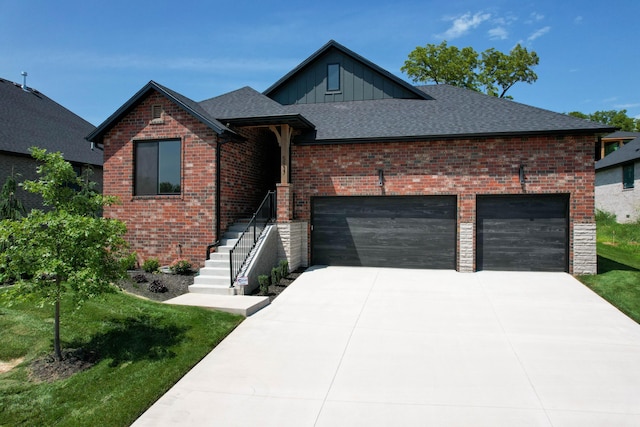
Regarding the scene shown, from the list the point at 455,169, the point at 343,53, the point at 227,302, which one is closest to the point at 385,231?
the point at 455,169

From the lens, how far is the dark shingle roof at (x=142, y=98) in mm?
10469

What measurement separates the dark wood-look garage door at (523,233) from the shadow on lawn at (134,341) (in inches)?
344

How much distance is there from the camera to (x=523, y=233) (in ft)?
37.2

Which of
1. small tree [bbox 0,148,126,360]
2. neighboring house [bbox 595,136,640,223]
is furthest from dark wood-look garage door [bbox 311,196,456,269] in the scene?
neighboring house [bbox 595,136,640,223]

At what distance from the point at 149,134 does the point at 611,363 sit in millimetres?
11413

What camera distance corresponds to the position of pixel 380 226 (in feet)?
39.8

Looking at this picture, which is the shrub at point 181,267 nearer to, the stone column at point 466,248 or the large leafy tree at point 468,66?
the stone column at point 466,248

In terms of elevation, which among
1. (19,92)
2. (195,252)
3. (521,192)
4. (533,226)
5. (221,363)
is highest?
(19,92)

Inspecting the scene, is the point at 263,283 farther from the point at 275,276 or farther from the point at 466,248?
the point at 466,248

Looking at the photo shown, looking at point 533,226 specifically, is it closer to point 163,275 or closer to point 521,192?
point 521,192

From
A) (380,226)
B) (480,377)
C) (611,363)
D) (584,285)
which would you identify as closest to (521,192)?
(584,285)

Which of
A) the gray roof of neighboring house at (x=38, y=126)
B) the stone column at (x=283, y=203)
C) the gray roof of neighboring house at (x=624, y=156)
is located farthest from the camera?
the gray roof of neighboring house at (x=624, y=156)

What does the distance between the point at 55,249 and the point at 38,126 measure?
16184mm

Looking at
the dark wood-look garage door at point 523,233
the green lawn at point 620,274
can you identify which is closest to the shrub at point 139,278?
the dark wood-look garage door at point 523,233
